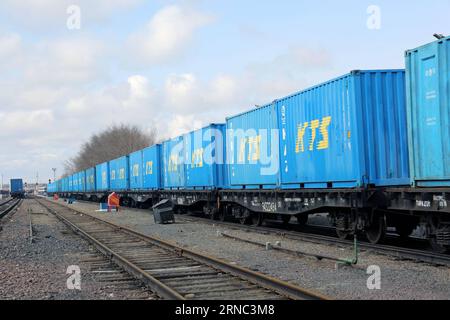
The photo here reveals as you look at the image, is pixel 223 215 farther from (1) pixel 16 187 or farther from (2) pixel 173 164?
(1) pixel 16 187

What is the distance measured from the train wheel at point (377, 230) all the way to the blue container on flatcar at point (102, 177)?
3540 cm

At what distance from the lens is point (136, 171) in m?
34.1

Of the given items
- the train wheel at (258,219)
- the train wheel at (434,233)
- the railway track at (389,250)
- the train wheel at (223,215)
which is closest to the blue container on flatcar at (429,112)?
the train wheel at (434,233)

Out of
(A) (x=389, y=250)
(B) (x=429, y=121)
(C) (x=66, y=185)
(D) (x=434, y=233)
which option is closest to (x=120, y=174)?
(A) (x=389, y=250)

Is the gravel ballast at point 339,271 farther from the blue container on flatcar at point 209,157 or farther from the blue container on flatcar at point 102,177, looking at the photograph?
the blue container on flatcar at point 102,177

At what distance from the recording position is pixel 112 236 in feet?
53.1

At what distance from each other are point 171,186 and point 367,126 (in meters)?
15.9

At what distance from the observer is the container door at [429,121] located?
8.89 meters

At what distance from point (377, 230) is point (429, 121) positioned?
3491mm

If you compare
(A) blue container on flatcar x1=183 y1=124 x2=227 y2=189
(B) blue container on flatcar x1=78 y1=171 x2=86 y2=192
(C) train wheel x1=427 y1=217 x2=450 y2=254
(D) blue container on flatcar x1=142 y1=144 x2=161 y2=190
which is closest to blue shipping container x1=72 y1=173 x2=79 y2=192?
(B) blue container on flatcar x1=78 y1=171 x2=86 y2=192

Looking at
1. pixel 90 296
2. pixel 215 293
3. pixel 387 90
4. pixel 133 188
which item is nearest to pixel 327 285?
pixel 215 293

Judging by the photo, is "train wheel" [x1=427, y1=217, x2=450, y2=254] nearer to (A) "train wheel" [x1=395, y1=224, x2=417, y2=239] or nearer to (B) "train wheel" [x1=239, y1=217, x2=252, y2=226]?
(A) "train wheel" [x1=395, y1=224, x2=417, y2=239]

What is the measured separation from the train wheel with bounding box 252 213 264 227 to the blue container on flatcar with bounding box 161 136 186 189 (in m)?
6.57

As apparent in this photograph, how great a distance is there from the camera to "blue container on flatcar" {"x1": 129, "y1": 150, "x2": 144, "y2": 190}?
3272 cm
